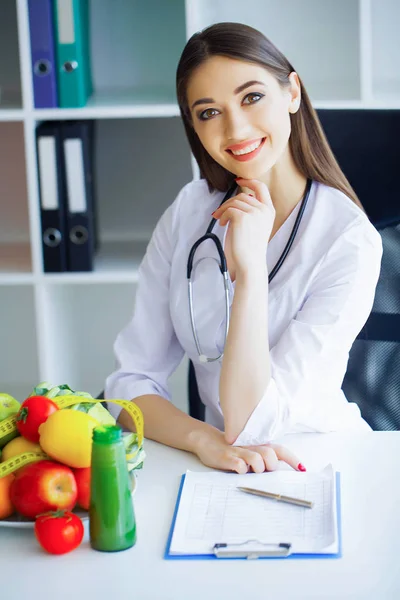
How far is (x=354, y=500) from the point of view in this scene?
1147mm

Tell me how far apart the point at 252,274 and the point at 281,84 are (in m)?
0.38

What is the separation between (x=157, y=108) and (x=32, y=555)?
1.58 m

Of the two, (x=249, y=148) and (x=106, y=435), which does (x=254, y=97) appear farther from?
(x=106, y=435)

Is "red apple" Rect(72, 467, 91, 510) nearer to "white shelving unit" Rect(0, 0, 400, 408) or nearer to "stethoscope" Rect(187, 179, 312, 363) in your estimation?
"stethoscope" Rect(187, 179, 312, 363)

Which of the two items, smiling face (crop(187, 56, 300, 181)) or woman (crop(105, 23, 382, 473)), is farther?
smiling face (crop(187, 56, 300, 181))

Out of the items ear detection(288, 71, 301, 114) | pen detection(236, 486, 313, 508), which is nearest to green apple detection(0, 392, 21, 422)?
pen detection(236, 486, 313, 508)

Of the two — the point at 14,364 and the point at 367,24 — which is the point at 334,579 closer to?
the point at 367,24

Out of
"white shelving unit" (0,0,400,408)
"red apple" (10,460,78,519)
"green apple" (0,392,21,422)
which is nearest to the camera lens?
"red apple" (10,460,78,519)

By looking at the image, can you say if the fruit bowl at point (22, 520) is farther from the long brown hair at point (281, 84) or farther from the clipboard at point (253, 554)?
the long brown hair at point (281, 84)

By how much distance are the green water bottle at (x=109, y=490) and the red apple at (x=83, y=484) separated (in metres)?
0.06

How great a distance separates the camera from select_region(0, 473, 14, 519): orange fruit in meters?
1.06

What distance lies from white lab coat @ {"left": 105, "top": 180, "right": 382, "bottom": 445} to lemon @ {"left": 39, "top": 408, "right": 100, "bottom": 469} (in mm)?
356

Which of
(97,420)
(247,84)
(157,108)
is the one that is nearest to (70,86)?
(157,108)

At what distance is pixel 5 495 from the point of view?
1.07 metres
